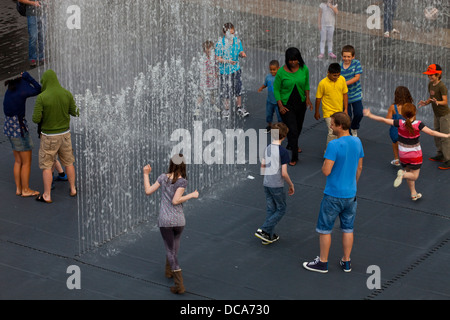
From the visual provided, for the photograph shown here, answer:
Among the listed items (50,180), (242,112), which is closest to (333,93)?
(242,112)

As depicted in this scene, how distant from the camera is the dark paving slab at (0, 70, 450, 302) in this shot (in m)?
9.27

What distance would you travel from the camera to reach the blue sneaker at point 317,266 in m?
9.62

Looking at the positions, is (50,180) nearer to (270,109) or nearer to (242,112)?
(270,109)

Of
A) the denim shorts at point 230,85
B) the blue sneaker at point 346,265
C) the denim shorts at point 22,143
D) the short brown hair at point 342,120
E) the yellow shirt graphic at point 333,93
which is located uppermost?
the short brown hair at point 342,120

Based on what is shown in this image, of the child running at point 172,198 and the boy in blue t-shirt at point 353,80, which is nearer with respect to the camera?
the child running at point 172,198

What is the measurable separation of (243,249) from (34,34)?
27.3 ft

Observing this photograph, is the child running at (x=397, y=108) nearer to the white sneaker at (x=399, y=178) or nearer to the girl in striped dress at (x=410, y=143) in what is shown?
the girl in striped dress at (x=410, y=143)

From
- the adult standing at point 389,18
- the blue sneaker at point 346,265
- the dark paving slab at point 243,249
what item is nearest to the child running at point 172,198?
the dark paving slab at point 243,249

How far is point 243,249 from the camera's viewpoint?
10141 millimetres

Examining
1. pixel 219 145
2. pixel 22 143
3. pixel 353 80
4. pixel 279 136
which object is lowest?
pixel 219 145

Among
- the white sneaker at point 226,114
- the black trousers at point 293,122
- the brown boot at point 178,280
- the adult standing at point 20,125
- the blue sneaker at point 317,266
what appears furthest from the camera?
the white sneaker at point 226,114

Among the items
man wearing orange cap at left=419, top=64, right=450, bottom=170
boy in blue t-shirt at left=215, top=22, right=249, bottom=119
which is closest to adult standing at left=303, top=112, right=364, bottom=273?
man wearing orange cap at left=419, top=64, right=450, bottom=170

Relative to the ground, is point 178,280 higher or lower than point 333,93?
lower

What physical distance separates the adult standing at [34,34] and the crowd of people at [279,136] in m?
4.05
